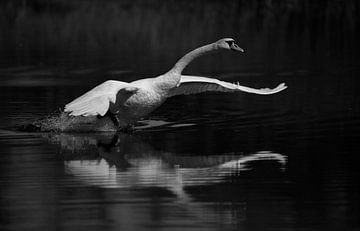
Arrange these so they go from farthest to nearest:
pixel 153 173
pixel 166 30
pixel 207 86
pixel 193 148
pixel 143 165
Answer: pixel 166 30, pixel 207 86, pixel 193 148, pixel 143 165, pixel 153 173

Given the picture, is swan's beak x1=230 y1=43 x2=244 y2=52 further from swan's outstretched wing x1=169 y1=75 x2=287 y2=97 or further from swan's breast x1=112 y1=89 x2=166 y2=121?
swan's breast x1=112 y1=89 x2=166 y2=121

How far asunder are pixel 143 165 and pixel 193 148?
145 centimetres

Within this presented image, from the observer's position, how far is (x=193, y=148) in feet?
48.8

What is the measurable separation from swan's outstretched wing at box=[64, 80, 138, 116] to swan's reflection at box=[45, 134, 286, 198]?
19.1 inches

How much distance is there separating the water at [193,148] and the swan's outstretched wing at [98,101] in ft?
1.61

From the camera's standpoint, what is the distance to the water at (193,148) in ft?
34.8

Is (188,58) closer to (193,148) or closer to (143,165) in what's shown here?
(193,148)

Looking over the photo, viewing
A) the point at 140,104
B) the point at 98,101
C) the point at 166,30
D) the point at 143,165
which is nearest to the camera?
the point at 143,165

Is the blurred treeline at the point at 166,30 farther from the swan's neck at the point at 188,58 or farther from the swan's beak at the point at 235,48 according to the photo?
the swan's neck at the point at 188,58

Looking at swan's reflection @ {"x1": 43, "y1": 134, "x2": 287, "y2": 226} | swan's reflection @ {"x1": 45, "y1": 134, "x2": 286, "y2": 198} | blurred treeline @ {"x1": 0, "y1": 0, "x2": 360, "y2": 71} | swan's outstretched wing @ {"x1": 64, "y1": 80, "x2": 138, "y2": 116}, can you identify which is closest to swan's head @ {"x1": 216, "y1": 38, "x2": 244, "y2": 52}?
swan's outstretched wing @ {"x1": 64, "y1": 80, "x2": 138, "y2": 116}

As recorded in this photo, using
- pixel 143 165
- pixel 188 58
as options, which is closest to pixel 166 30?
pixel 188 58

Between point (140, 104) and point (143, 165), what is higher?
Result: point (140, 104)

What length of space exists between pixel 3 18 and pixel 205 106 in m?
26.6

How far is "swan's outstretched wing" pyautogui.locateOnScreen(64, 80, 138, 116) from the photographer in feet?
49.4
